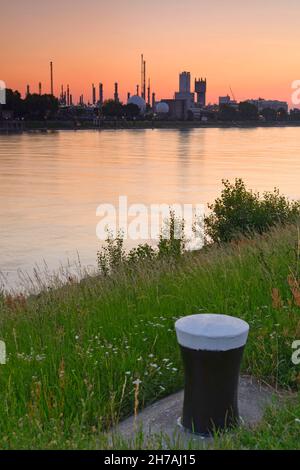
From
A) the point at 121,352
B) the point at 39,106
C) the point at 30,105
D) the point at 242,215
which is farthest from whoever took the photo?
the point at 39,106

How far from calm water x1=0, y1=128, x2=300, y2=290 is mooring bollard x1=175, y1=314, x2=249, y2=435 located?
16366 mm

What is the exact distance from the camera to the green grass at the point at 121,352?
18.5ft

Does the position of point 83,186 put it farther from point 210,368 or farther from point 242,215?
point 210,368

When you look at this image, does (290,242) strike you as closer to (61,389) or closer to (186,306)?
(186,306)

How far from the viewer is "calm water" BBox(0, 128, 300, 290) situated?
28.8m

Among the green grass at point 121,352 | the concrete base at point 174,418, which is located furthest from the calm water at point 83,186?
the concrete base at point 174,418

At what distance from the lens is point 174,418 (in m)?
6.12

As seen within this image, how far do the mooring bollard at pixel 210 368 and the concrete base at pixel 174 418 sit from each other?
0.17m

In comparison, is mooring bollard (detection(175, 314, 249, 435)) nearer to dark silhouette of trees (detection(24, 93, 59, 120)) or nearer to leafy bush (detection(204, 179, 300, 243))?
leafy bush (detection(204, 179, 300, 243))

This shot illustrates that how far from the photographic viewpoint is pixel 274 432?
539 centimetres

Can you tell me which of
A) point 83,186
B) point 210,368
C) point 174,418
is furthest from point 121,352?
point 83,186

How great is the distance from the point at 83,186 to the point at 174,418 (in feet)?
→ 156

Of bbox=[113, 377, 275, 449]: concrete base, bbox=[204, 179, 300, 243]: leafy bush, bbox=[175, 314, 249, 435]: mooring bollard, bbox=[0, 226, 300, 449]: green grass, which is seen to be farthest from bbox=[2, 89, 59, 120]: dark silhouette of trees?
bbox=[175, 314, 249, 435]: mooring bollard
